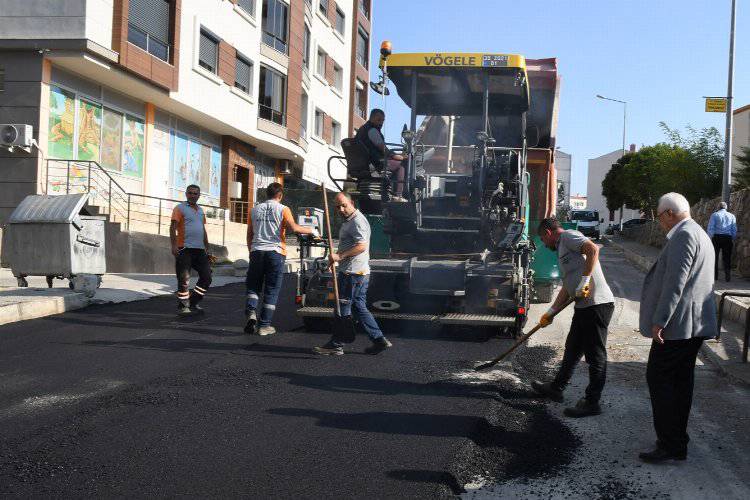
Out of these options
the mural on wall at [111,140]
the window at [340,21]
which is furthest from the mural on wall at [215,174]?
the window at [340,21]

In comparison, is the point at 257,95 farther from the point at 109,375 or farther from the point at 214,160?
the point at 109,375

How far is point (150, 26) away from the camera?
758 inches

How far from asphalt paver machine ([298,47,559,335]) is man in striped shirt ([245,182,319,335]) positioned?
0.42 m

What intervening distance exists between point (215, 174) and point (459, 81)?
17.2 m

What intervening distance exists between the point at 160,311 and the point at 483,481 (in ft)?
23.7

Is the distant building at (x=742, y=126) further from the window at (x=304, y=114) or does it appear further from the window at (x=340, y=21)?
the window at (x=304, y=114)

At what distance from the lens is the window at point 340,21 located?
35434mm

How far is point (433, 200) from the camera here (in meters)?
9.30

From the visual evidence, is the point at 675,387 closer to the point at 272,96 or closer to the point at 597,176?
the point at 272,96

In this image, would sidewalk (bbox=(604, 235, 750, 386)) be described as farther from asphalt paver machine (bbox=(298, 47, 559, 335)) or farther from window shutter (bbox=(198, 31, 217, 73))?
window shutter (bbox=(198, 31, 217, 73))


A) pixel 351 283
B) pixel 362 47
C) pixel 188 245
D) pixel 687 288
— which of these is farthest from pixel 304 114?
pixel 687 288

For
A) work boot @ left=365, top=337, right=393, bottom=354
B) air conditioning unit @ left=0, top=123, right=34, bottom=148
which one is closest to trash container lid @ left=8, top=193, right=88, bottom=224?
work boot @ left=365, top=337, right=393, bottom=354

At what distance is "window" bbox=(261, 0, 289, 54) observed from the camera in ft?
Answer: 86.4


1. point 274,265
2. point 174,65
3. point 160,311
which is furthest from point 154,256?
point 274,265
